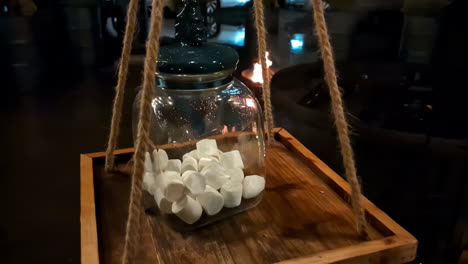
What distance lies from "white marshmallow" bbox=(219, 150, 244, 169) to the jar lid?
Result: 13 centimetres

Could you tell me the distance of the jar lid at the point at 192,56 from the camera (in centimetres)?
42

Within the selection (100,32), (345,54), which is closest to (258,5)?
(345,54)

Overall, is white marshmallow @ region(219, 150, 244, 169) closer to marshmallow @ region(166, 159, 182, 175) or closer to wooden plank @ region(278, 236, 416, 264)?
marshmallow @ region(166, 159, 182, 175)

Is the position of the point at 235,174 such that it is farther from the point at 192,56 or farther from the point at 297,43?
the point at 297,43

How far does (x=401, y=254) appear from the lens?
0.39 metres

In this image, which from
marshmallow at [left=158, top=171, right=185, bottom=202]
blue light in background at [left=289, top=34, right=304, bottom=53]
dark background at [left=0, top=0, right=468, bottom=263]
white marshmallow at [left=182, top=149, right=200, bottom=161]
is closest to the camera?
marshmallow at [left=158, top=171, right=185, bottom=202]

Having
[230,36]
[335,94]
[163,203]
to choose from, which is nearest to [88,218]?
[163,203]

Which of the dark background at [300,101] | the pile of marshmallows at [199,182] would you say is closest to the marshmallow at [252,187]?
the pile of marshmallows at [199,182]

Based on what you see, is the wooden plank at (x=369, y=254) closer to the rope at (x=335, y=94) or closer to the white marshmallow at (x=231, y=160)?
the rope at (x=335, y=94)

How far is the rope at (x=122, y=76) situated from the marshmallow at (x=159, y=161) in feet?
0.23

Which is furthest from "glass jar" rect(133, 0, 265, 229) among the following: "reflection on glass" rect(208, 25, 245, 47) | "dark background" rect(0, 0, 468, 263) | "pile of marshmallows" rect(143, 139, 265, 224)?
"reflection on glass" rect(208, 25, 245, 47)

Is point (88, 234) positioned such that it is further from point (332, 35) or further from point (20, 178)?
point (332, 35)

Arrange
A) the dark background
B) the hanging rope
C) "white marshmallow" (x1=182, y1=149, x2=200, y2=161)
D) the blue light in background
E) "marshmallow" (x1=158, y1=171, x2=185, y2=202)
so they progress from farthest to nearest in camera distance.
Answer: the blue light in background → the dark background → "white marshmallow" (x1=182, y1=149, x2=200, y2=161) → "marshmallow" (x1=158, y1=171, x2=185, y2=202) → the hanging rope

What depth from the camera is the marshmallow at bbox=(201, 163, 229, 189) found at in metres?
0.47
